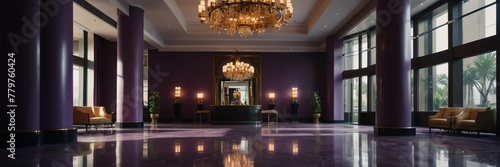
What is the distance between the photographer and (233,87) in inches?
820

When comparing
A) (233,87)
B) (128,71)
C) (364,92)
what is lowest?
(364,92)

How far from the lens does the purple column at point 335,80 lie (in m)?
18.9

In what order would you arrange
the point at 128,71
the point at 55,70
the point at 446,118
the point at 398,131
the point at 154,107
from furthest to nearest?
the point at 154,107 < the point at 128,71 < the point at 446,118 < the point at 398,131 < the point at 55,70

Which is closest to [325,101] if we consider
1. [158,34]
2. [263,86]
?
[263,86]

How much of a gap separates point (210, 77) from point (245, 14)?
37.9 ft

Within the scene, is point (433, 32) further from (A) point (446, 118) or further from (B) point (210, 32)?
(B) point (210, 32)

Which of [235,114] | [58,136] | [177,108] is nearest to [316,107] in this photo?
[235,114]

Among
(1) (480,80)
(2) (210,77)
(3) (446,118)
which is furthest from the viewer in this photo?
(2) (210,77)

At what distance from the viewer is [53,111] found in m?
7.42

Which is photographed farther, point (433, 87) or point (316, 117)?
point (316, 117)

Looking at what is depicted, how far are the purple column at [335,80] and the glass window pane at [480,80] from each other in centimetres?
729

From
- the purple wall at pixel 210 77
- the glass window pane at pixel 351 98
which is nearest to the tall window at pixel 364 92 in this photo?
the glass window pane at pixel 351 98

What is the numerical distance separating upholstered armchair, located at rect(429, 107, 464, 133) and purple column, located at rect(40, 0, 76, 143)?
8601 mm

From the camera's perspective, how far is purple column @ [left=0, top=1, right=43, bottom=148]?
6777 millimetres
